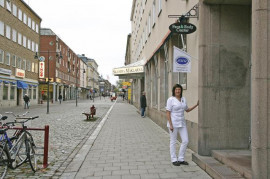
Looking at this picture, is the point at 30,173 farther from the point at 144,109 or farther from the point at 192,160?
the point at 144,109

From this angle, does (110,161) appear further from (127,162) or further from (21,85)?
(21,85)

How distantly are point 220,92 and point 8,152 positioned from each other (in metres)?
4.37

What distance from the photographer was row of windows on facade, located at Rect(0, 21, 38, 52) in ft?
99.7

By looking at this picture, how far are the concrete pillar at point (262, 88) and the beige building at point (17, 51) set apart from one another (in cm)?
2981

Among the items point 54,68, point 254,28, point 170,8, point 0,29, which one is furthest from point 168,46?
point 54,68

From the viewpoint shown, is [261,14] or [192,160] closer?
[261,14]

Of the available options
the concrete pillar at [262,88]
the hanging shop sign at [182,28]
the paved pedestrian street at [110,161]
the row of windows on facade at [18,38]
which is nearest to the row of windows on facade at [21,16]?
the row of windows on facade at [18,38]

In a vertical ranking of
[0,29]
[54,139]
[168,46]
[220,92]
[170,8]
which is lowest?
[54,139]

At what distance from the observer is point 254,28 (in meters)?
4.31

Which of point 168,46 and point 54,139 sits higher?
point 168,46

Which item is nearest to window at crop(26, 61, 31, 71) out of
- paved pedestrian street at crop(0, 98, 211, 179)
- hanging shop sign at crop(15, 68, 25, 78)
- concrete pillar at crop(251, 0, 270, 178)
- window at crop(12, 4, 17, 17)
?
hanging shop sign at crop(15, 68, 25, 78)

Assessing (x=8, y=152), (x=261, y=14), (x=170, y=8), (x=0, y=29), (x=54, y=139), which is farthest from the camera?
(x=0, y=29)

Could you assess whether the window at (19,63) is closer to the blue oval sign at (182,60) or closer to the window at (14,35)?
the window at (14,35)

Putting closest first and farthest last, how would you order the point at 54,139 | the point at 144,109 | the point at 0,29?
the point at 54,139 < the point at 144,109 < the point at 0,29
